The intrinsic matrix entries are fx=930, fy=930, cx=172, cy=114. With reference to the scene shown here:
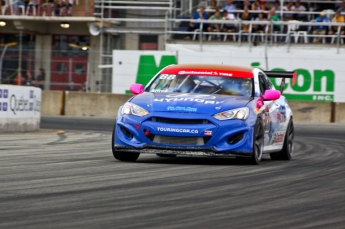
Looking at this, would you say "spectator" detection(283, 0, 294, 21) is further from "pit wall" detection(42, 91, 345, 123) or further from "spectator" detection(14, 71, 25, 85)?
"spectator" detection(14, 71, 25, 85)

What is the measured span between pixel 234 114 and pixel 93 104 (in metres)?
19.3

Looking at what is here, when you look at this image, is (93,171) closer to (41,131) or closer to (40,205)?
(40,205)

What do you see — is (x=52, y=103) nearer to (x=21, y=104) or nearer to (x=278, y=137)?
(x=21, y=104)

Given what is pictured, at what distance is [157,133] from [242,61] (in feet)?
69.3

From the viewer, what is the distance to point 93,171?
10.3 m

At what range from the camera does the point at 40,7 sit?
125 ft

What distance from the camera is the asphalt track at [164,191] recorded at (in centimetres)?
658

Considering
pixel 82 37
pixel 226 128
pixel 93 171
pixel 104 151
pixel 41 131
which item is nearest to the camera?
pixel 93 171

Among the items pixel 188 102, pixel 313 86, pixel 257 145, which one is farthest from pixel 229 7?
pixel 188 102

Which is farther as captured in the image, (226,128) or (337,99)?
(337,99)

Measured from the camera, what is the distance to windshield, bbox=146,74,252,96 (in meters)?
12.5

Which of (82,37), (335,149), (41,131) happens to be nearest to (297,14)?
(82,37)

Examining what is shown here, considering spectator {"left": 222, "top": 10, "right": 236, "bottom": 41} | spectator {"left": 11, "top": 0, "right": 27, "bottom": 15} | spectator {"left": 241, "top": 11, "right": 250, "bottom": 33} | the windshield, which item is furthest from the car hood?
spectator {"left": 11, "top": 0, "right": 27, "bottom": 15}

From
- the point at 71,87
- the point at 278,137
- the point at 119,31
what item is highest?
the point at 119,31
